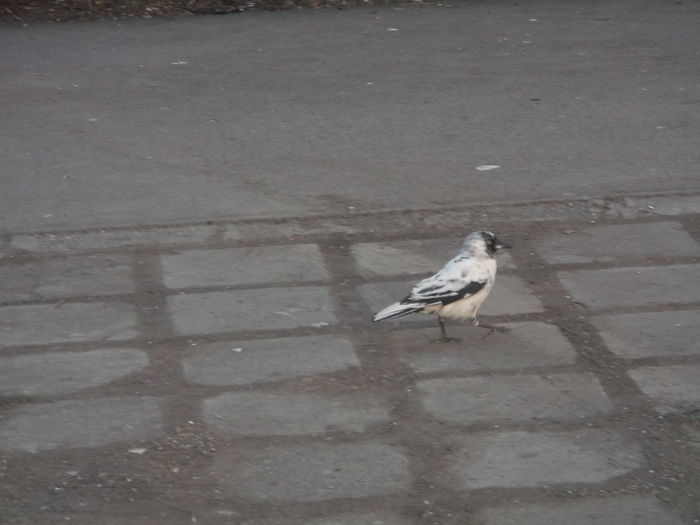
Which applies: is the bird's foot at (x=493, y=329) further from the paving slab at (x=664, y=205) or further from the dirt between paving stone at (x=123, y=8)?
the dirt between paving stone at (x=123, y=8)

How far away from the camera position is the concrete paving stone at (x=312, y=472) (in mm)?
4359

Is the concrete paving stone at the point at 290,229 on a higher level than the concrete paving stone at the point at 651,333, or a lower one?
higher

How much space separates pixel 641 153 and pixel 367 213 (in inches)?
81.4

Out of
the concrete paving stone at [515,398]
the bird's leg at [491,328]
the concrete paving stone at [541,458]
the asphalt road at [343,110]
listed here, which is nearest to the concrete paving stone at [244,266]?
the asphalt road at [343,110]

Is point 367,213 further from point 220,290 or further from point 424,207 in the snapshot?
point 220,290

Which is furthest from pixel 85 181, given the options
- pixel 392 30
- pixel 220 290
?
pixel 392 30

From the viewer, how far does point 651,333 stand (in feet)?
18.2

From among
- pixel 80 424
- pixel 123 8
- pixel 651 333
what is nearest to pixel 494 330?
pixel 651 333

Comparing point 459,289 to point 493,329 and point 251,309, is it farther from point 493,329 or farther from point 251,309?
point 251,309

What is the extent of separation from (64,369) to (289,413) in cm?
114

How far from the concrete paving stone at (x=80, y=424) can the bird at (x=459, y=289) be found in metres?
1.17

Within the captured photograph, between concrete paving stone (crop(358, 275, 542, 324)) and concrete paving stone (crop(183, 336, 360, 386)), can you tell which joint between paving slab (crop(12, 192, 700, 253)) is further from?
concrete paving stone (crop(183, 336, 360, 386))


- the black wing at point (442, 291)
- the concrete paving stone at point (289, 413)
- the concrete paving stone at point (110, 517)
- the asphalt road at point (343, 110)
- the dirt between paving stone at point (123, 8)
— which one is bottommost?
the concrete paving stone at point (289, 413)

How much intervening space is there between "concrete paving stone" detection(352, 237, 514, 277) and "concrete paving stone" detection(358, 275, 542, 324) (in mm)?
149
